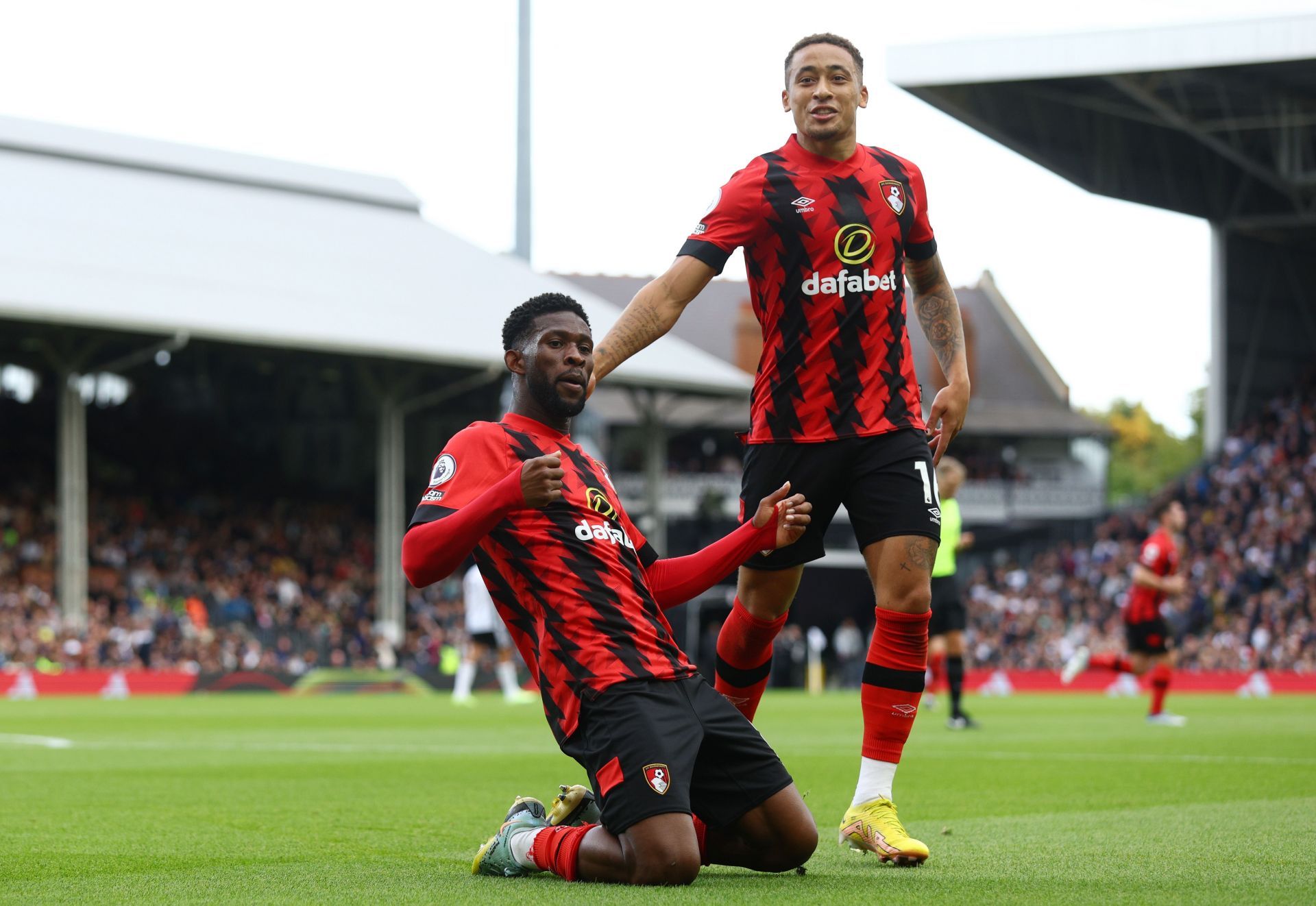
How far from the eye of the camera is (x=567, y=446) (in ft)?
15.5

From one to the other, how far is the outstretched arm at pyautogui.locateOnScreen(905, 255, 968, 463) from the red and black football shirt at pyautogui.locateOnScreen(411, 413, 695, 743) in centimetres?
152

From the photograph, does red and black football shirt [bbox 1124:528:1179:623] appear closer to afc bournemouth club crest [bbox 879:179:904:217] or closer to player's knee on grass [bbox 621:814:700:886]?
afc bournemouth club crest [bbox 879:179:904:217]

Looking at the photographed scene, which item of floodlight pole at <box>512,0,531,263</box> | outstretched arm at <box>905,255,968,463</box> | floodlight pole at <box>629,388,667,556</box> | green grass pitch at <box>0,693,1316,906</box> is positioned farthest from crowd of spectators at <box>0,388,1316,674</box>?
outstretched arm at <box>905,255,968,463</box>

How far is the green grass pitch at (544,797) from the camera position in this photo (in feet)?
14.3

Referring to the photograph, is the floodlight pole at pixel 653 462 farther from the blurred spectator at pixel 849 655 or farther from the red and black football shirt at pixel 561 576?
the red and black football shirt at pixel 561 576

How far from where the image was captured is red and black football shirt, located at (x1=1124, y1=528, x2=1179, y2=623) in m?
15.1

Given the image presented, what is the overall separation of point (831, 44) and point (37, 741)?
954 cm

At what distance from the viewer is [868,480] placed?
5.38 m

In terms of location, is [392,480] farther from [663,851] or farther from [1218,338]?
[663,851]

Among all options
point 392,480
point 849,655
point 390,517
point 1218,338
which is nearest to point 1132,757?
point 849,655

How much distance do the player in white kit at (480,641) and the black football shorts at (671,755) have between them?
13.9 metres

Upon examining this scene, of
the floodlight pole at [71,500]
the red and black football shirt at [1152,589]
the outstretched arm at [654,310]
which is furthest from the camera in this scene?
the floodlight pole at [71,500]

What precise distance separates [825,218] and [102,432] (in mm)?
36842

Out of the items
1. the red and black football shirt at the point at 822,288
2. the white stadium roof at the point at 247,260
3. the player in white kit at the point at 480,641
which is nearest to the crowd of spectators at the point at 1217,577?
the white stadium roof at the point at 247,260
